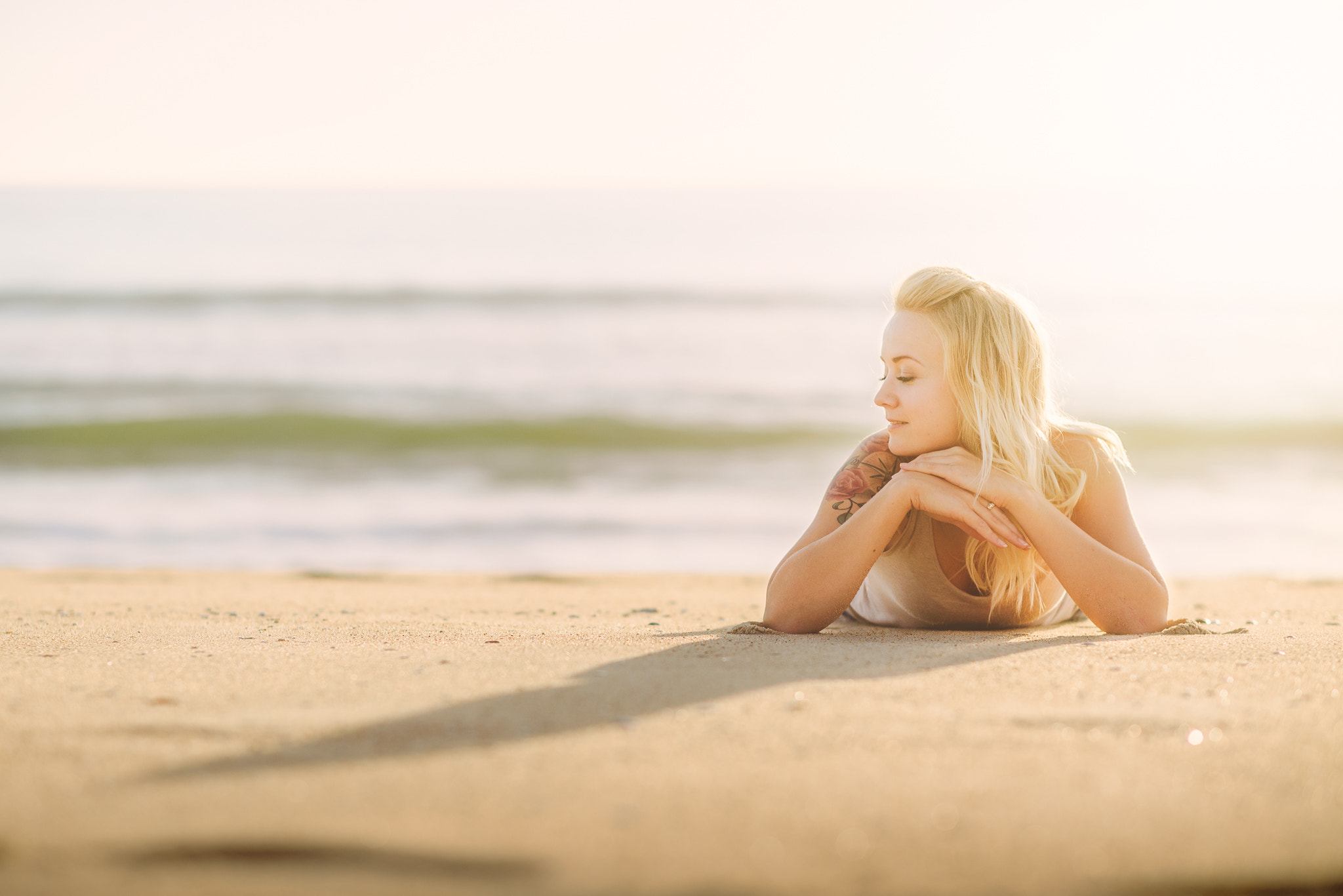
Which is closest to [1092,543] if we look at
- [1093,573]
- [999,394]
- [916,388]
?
[1093,573]

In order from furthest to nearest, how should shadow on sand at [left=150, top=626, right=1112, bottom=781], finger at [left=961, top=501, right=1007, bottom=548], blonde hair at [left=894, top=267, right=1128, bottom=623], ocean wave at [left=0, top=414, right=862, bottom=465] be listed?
ocean wave at [left=0, top=414, right=862, bottom=465]
blonde hair at [left=894, top=267, right=1128, bottom=623]
finger at [left=961, top=501, right=1007, bottom=548]
shadow on sand at [left=150, top=626, right=1112, bottom=781]

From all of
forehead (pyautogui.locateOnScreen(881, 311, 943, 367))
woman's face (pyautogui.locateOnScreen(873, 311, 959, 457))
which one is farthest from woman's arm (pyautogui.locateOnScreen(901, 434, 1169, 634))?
forehead (pyautogui.locateOnScreen(881, 311, 943, 367))

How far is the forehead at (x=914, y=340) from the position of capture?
333cm

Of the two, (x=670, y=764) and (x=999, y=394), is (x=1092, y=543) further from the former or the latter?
(x=670, y=764)

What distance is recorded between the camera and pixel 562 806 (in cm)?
171

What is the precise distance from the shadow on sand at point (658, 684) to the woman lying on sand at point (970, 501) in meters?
0.13

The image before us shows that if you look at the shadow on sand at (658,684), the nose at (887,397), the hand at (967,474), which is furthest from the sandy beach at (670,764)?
the nose at (887,397)

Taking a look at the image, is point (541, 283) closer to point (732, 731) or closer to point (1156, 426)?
point (1156, 426)

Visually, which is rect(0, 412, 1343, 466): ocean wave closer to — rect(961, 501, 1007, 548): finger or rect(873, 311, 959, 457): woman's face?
rect(873, 311, 959, 457): woman's face

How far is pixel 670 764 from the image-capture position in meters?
1.92

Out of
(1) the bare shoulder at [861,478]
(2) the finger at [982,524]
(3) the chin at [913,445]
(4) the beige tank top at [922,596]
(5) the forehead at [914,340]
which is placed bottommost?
(4) the beige tank top at [922,596]

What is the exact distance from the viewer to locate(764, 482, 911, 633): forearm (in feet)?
10.5

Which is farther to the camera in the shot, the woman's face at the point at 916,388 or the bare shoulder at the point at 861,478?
the bare shoulder at the point at 861,478

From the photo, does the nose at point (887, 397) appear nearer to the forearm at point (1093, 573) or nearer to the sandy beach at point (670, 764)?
the forearm at point (1093, 573)
